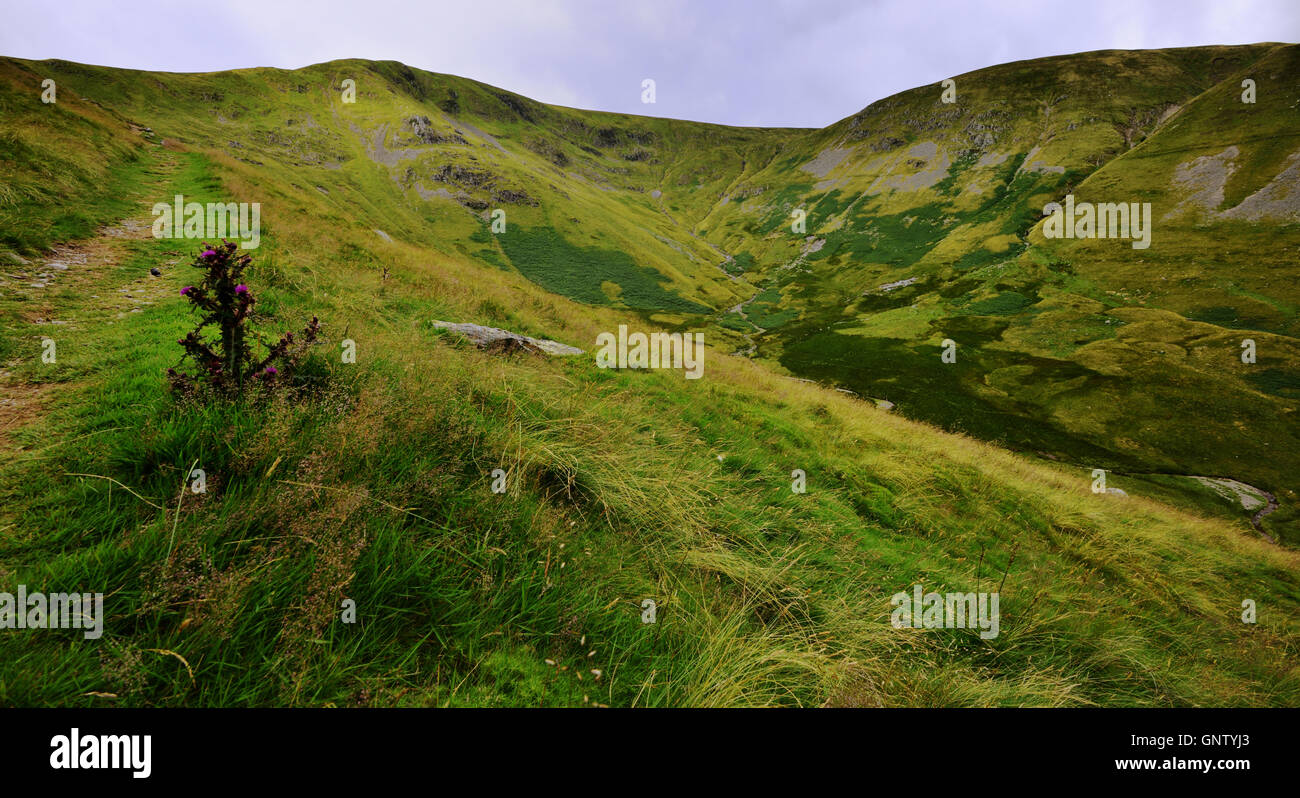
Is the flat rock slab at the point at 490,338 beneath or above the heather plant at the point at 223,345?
above

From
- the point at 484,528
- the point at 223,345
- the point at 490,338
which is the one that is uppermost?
the point at 490,338

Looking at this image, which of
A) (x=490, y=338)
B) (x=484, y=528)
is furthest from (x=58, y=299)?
(x=484, y=528)

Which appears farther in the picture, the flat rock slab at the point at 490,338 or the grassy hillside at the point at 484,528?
the flat rock slab at the point at 490,338

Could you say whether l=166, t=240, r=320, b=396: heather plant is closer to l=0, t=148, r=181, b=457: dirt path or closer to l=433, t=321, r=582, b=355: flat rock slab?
l=0, t=148, r=181, b=457: dirt path

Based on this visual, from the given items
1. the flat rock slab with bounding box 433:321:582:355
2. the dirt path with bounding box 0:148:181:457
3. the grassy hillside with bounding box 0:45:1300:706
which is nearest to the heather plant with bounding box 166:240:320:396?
the grassy hillside with bounding box 0:45:1300:706

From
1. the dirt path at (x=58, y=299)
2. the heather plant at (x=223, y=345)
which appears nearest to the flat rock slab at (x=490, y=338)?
the dirt path at (x=58, y=299)

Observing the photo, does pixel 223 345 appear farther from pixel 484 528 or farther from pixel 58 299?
pixel 58 299

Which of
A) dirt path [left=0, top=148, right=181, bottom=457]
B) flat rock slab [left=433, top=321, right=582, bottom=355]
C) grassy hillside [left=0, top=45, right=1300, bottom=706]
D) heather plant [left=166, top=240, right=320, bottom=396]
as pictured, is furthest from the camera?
flat rock slab [left=433, top=321, right=582, bottom=355]

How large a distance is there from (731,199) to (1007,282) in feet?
334

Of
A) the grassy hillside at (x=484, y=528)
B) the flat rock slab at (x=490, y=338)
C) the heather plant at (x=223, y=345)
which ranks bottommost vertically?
the grassy hillside at (x=484, y=528)

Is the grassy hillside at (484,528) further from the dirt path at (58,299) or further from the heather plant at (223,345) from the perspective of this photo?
the heather plant at (223,345)

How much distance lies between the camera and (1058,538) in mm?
9195

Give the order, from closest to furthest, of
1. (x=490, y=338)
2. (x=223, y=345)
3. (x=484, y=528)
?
(x=484, y=528) → (x=223, y=345) → (x=490, y=338)
